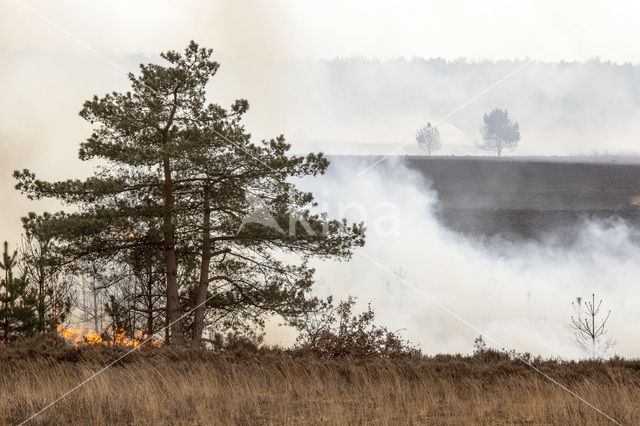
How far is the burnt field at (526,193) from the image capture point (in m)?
102

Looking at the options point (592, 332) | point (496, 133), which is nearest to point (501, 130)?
point (496, 133)

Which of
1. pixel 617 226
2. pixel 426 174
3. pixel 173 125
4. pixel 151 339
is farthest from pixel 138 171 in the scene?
pixel 426 174

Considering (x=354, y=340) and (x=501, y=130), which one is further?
(x=501, y=130)

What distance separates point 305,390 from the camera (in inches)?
648

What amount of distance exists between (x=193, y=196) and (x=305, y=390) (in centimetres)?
1415

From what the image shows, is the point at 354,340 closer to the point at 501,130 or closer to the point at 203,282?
the point at 203,282

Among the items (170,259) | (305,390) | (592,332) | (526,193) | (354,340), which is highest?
(526,193)

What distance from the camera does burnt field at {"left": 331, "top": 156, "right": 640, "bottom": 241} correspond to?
102000 millimetres

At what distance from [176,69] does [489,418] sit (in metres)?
19.6

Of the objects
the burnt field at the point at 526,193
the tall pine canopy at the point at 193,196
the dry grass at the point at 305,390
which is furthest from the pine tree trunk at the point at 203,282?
the burnt field at the point at 526,193

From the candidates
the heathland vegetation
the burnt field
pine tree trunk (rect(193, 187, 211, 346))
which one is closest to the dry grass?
the heathland vegetation

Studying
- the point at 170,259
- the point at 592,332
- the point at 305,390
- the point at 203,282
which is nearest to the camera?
the point at 305,390

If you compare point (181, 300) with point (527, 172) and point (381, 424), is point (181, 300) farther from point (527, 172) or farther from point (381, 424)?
point (527, 172)

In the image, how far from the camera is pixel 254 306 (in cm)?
3000
